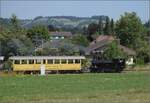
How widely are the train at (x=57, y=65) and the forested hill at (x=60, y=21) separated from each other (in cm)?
2092

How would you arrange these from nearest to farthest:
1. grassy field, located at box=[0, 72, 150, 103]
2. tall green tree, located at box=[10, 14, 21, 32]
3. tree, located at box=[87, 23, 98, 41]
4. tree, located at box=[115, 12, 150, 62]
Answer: grassy field, located at box=[0, 72, 150, 103]
tree, located at box=[115, 12, 150, 62]
tall green tree, located at box=[10, 14, 21, 32]
tree, located at box=[87, 23, 98, 41]

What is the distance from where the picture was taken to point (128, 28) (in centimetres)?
7338

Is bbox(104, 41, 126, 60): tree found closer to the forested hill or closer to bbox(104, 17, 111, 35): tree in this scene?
the forested hill

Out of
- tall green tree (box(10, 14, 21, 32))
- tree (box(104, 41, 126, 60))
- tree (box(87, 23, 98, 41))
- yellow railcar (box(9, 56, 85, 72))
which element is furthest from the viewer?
tree (box(87, 23, 98, 41))

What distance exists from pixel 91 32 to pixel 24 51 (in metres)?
66.5

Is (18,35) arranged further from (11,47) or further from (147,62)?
(147,62)

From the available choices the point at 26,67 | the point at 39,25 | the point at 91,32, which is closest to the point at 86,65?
the point at 26,67

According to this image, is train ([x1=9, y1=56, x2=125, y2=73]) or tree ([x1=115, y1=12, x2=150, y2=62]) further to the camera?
tree ([x1=115, y1=12, x2=150, y2=62])

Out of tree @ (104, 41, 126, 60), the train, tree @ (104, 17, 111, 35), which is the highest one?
tree @ (104, 17, 111, 35)

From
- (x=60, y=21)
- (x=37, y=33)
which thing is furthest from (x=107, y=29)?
(x=37, y=33)

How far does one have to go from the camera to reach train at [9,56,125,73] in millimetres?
48000

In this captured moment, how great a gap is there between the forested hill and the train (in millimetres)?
20916

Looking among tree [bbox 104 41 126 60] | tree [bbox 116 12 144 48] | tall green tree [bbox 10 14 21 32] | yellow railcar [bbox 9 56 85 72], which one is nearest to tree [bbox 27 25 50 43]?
tall green tree [bbox 10 14 21 32]

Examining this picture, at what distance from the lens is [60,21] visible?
12800 centimetres
